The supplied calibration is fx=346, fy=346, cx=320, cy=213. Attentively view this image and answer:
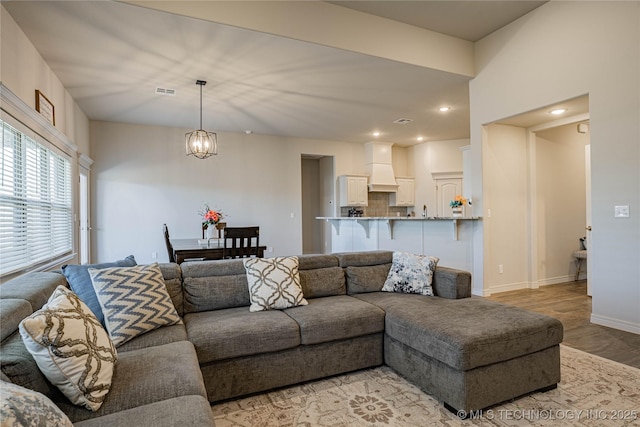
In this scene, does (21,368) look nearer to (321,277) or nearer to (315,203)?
(321,277)

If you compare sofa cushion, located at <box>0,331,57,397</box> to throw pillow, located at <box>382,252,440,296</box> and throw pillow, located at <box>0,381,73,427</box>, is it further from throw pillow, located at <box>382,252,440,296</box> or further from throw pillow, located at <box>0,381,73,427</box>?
throw pillow, located at <box>382,252,440,296</box>

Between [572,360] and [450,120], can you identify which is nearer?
[572,360]

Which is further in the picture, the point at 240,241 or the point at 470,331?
the point at 240,241

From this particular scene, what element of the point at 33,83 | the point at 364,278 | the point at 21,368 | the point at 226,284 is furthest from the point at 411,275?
the point at 33,83

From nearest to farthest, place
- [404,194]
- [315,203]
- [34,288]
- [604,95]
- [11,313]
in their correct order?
[11,313]
[34,288]
[604,95]
[404,194]
[315,203]

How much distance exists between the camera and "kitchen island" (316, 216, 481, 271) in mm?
4707

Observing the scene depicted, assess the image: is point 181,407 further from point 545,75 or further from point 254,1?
point 545,75

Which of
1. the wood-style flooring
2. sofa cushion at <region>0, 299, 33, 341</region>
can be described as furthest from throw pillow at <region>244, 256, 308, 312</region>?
the wood-style flooring

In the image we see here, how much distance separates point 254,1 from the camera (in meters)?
3.24

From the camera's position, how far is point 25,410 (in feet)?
2.79

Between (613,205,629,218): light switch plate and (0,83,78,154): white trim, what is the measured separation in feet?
17.3

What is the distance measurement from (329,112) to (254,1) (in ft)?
8.93

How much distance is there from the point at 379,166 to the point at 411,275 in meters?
5.56

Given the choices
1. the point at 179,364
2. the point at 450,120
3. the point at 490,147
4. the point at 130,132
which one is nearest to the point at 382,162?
the point at 450,120
